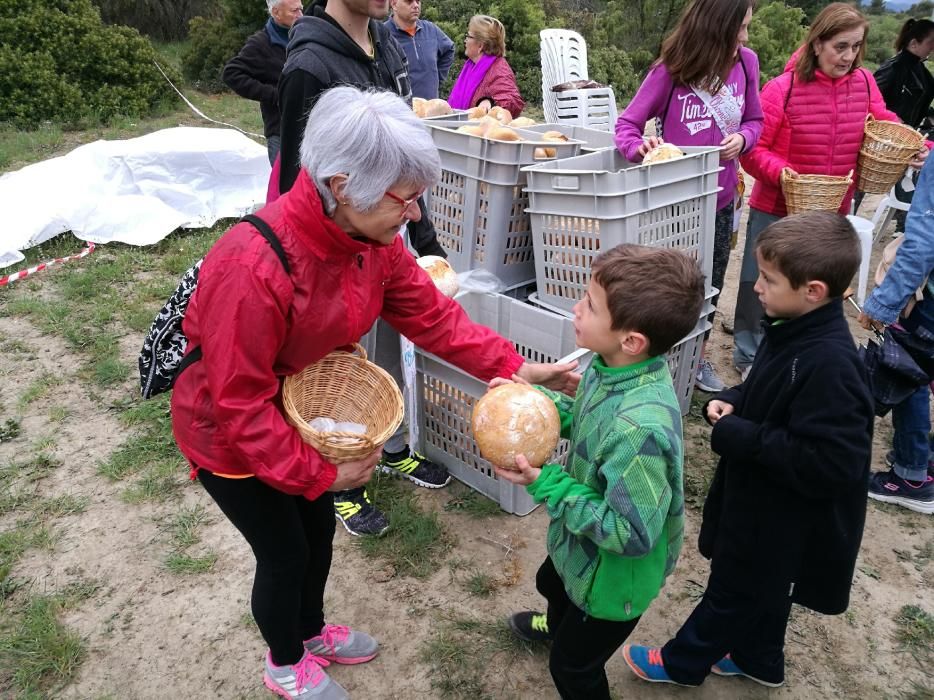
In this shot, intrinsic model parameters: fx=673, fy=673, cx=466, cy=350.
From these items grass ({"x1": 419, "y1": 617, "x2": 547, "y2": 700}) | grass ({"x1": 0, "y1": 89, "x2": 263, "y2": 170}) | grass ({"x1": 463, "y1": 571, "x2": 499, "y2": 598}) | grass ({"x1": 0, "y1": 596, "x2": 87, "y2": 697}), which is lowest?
grass ({"x1": 0, "y1": 596, "x2": 87, "y2": 697})

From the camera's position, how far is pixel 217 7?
1658 cm

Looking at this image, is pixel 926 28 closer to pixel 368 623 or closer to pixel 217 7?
pixel 368 623

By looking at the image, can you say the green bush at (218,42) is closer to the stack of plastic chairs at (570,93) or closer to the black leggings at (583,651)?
the stack of plastic chairs at (570,93)

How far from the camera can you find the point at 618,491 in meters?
1.61

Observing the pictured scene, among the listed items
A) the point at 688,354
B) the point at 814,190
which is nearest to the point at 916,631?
the point at 688,354

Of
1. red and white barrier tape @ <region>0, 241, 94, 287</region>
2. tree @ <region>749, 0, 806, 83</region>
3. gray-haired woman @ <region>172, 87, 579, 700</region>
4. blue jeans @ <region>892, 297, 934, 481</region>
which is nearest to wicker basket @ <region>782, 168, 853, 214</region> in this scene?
blue jeans @ <region>892, 297, 934, 481</region>

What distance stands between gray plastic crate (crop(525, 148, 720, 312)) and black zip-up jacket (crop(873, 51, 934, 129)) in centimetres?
383

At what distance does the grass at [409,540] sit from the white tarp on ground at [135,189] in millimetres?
4479

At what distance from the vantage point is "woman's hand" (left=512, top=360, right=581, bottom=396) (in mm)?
2234

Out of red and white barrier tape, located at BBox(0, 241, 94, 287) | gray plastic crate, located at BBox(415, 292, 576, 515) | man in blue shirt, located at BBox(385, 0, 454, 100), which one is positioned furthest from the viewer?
man in blue shirt, located at BBox(385, 0, 454, 100)

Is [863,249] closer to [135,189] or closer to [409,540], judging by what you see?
[409,540]

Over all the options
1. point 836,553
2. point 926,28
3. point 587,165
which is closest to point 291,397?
point 836,553

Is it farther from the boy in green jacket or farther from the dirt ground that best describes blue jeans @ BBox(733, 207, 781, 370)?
the boy in green jacket

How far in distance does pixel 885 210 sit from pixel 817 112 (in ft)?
8.71
